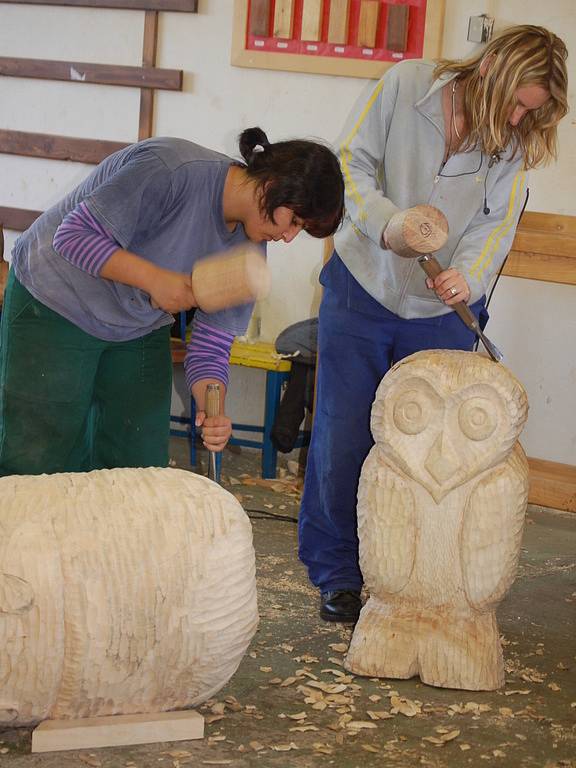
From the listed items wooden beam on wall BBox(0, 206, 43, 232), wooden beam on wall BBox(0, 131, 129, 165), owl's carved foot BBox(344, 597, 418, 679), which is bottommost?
owl's carved foot BBox(344, 597, 418, 679)

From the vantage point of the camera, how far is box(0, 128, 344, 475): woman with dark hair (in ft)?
8.16

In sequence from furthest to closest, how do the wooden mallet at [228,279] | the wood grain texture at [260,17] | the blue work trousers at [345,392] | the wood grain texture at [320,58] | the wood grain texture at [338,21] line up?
the wood grain texture at [260,17] < the wood grain texture at [338,21] < the wood grain texture at [320,58] < the blue work trousers at [345,392] < the wooden mallet at [228,279]

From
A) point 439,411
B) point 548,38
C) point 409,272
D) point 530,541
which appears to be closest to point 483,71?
point 548,38

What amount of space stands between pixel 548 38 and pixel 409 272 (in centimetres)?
74

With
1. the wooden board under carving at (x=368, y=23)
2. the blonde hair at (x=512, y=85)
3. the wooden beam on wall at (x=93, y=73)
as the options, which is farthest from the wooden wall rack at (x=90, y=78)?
the blonde hair at (x=512, y=85)

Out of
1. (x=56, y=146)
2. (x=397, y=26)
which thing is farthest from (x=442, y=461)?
(x=56, y=146)

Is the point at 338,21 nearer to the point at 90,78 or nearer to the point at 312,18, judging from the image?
the point at 312,18

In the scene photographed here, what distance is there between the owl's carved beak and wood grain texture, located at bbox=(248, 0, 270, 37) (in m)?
3.07

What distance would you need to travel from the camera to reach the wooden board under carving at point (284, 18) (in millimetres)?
5141

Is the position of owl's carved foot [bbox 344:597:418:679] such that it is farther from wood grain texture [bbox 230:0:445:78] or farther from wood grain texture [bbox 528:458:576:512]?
wood grain texture [bbox 230:0:445:78]

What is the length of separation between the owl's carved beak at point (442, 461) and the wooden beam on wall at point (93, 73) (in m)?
3.24

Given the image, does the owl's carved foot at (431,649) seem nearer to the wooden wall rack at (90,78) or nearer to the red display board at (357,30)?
the red display board at (357,30)

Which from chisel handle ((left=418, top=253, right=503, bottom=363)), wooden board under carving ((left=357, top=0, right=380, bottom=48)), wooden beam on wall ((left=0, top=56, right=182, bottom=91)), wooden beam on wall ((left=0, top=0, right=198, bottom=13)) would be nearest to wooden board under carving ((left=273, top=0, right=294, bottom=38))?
wooden board under carving ((left=357, top=0, right=380, bottom=48))

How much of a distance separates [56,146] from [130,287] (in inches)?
131
